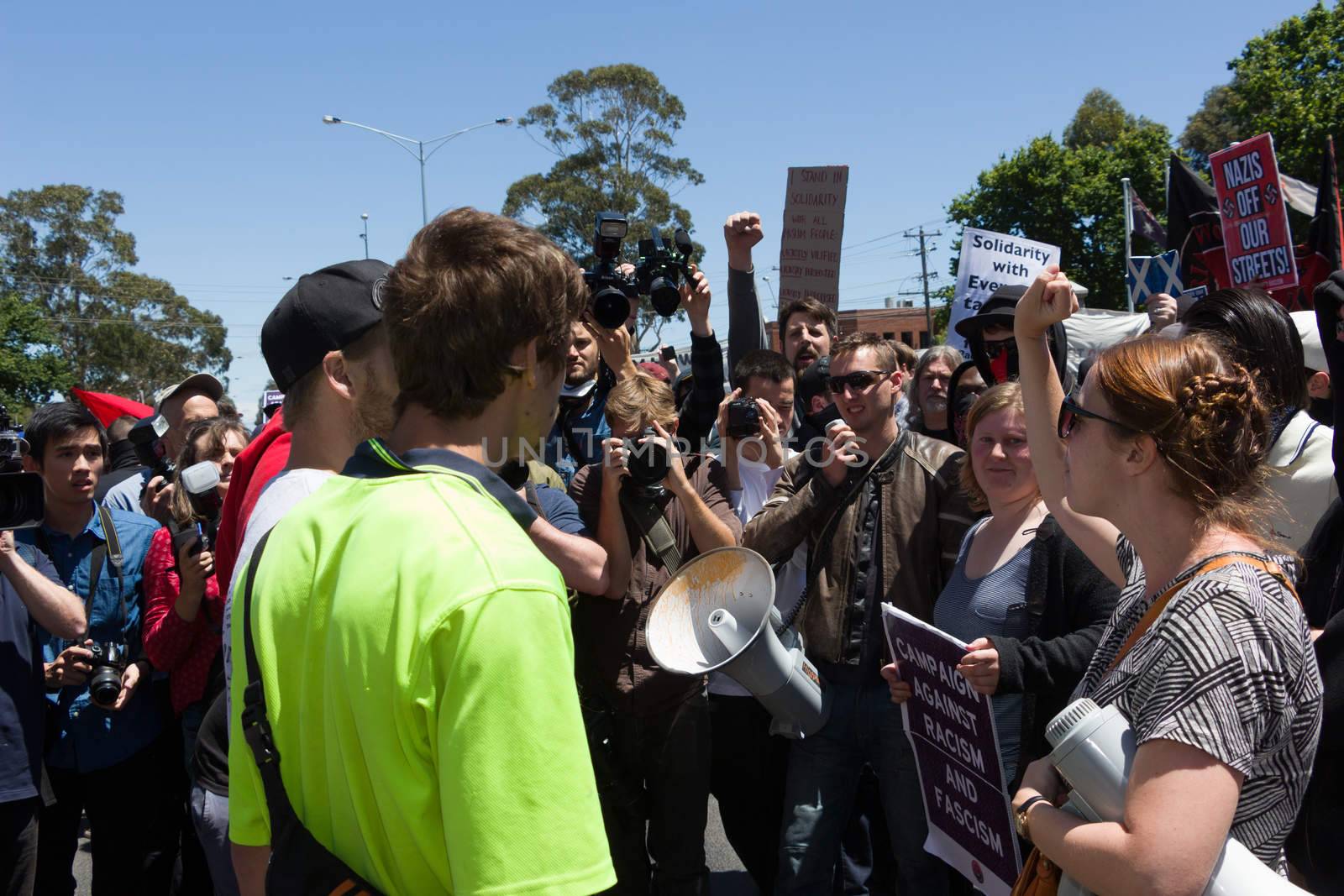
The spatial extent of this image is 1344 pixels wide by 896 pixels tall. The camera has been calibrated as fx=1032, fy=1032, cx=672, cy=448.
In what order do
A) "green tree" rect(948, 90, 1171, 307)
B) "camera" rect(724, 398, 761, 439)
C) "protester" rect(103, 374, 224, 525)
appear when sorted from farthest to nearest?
"green tree" rect(948, 90, 1171, 307) → "protester" rect(103, 374, 224, 525) → "camera" rect(724, 398, 761, 439)

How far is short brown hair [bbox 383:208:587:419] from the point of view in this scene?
134 cm

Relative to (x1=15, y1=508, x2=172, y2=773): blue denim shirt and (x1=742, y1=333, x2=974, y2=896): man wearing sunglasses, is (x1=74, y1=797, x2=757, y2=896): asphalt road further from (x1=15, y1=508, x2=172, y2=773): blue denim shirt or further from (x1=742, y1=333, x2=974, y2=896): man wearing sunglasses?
(x1=742, y1=333, x2=974, y2=896): man wearing sunglasses

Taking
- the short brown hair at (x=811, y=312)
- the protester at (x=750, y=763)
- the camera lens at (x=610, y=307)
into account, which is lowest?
the protester at (x=750, y=763)

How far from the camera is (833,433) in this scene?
358 cm

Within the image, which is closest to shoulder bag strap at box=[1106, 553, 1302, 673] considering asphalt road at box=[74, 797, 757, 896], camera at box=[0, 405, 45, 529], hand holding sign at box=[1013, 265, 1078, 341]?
hand holding sign at box=[1013, 265, 1078, 341]

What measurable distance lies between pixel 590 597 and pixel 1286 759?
2505 millimetres

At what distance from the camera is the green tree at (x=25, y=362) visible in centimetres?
3572

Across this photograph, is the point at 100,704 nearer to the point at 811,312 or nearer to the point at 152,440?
the point at 152,440

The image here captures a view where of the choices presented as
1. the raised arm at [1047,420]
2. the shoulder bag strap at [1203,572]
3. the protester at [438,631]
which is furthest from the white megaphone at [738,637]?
the protester at [438,631]

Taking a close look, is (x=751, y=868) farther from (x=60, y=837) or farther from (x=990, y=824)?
(x=60, y=837)

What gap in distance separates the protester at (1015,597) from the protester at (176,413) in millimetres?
4258

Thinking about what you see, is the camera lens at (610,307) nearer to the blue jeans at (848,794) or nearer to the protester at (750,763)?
the protester at (750,763)

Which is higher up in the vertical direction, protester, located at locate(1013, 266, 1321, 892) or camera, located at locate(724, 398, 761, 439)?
camera, located at locate(724, 398, 761, 439)

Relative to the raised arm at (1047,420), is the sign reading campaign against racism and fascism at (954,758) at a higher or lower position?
lower
